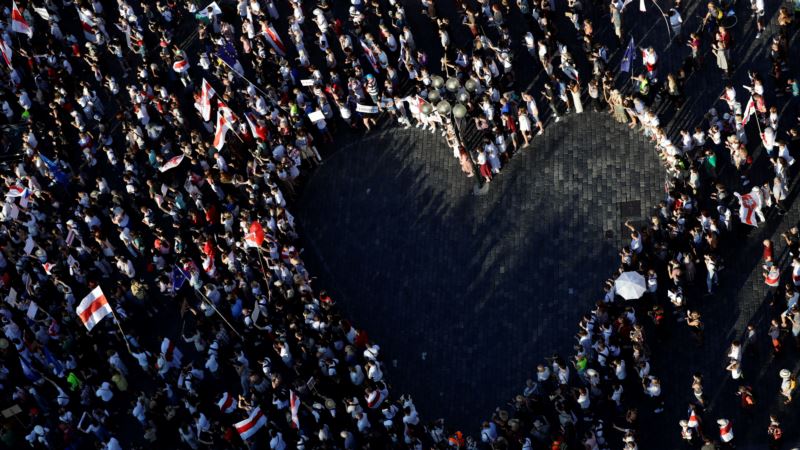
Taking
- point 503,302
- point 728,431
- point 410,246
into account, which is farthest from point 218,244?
point 728,431

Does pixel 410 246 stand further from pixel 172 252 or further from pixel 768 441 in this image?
pixel 768 441

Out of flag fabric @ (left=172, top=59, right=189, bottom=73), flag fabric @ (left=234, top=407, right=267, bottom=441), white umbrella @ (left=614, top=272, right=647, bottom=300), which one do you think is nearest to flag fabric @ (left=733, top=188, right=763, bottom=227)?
white umbrella @ (left=614, top=272, right=647, bottom=300)

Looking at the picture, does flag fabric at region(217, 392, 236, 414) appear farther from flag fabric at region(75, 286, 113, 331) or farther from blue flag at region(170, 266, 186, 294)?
blue flag at region(170, 266, 186, 294)

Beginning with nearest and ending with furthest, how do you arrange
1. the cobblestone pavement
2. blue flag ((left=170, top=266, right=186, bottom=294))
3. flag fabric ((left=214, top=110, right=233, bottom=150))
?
the cobblestone pavement → blue flag ((left=170, top=266, right=186, bottom=294)) → flag fabric ((left=214, top=110, right=233, bottom=150))

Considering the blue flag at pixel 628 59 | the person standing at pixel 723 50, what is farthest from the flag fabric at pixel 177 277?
the person standing at pixel 723 50

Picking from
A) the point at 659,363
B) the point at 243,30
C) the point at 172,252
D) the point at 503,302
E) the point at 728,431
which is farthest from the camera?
the point at 243,30
